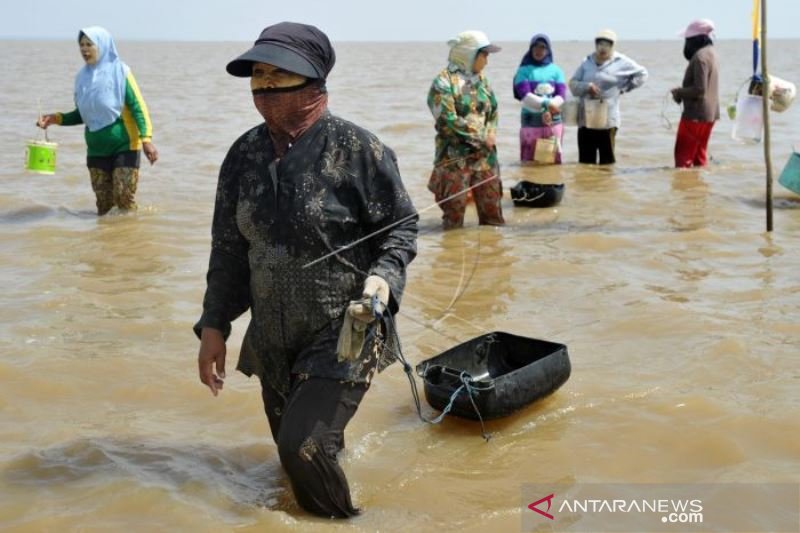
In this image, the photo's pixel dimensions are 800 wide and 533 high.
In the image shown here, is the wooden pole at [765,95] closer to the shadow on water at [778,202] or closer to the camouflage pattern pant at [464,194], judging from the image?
the shadow on water at [778,202]

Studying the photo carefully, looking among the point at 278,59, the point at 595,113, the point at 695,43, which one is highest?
the point at 278,59

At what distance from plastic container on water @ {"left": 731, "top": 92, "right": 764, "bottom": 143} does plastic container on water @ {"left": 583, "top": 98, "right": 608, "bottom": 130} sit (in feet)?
8.26

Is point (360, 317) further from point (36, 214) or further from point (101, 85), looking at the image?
point (36, 214)

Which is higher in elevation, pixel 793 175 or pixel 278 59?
pixel 278 59

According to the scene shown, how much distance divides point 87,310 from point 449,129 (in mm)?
3197

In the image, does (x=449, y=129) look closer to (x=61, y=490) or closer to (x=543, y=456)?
(x=543, y=456)

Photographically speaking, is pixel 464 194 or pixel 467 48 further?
pixel 464 194

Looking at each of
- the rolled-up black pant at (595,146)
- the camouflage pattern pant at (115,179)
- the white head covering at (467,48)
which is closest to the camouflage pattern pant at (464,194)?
the white head covering at (467,48)

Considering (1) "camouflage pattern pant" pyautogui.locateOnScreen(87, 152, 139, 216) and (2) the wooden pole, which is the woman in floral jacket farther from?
(1) "camouflage pattern pant" pyautogui.locateOnScreen(87, 152, 139, 216)

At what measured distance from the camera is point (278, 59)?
3.23m

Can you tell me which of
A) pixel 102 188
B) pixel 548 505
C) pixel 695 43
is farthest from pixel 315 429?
pixel 695 43

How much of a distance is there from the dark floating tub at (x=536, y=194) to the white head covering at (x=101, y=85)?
3.81 meters

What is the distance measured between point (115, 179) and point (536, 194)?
3962 millimetres

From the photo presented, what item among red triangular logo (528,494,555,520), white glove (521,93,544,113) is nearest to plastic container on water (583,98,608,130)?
white glove (521,93,544,113)
